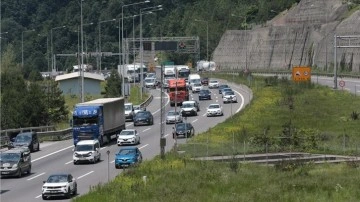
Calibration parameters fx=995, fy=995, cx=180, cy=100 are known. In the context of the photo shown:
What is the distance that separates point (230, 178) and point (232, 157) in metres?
9.18

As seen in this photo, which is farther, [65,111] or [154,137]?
[65,111]

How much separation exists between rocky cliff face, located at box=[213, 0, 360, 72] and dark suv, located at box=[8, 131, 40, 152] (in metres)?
70.4

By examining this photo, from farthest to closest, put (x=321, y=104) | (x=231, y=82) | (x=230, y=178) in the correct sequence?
(x=231, y=82) < (x=321, y=104) < (x=230, y=178)

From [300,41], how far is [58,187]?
382 ft

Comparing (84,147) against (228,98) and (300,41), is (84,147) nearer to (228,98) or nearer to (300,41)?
(228,98)

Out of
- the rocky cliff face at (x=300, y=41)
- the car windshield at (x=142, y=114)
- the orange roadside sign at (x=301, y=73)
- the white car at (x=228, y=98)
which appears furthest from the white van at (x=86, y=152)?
the rocky cliff face at (x=300, y=41)

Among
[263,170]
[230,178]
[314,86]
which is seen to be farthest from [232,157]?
[314,86]

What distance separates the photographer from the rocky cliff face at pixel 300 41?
461ft

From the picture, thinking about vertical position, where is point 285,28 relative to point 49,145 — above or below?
above

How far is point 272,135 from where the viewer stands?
215 ft

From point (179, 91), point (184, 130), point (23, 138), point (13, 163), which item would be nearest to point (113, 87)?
point (179, 91)

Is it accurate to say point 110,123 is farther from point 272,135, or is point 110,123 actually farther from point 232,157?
point 232,157

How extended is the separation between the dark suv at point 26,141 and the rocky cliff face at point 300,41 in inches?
2771

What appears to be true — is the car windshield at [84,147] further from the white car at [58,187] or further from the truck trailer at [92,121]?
the white car at [58,187]
